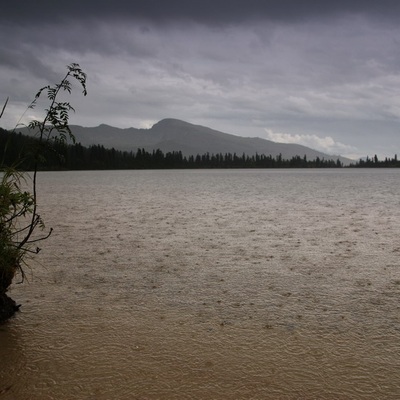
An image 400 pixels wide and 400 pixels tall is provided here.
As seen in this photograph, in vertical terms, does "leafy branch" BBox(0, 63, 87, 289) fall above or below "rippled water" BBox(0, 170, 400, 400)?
above

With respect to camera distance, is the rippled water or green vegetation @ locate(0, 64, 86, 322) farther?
green vegetation @ locate(0, 64, 86, 322)

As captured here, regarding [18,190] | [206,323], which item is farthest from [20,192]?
[206,323]

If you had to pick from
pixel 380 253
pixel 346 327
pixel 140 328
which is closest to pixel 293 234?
pixel 380 253

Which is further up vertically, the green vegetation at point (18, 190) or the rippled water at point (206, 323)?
the green vegetation at point (18, 190)

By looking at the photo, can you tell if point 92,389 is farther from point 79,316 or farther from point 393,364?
point 393,364

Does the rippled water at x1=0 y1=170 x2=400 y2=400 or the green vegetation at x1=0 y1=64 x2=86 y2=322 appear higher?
the green vegetation at x1=0 y1=64 x2=86 y2=322

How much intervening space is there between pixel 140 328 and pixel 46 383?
7.07 feet

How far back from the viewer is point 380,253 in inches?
543

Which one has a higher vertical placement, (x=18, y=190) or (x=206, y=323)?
(x=18, y=190)

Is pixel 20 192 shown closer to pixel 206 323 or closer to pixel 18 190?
pixel 18 190

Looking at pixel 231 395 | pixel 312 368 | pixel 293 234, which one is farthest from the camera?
pixel 293 234

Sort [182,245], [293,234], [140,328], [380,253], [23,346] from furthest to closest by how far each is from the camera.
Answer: [293,234], [182,245], [380,253], [140,328], [23,346]

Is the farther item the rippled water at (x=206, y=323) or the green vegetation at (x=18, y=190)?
the green vegetation at (x=18, y=190)

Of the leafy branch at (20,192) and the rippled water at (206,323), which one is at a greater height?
the leafy branch at (20,192)
